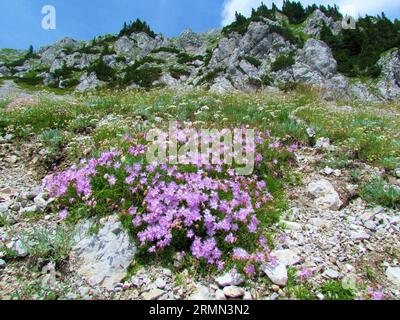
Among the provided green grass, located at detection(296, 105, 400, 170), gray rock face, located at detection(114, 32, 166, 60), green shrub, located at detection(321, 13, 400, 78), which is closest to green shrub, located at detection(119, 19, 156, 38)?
gray rock face, located at detection(114, 32, 166, 60)

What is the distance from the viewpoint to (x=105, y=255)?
3.78 meters

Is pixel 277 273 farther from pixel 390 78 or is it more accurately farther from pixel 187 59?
pixel 187 59

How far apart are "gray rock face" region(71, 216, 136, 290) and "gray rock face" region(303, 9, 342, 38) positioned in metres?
54.3

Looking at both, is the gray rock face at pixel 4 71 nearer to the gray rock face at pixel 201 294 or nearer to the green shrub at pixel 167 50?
the green shrub at pixel 167 50

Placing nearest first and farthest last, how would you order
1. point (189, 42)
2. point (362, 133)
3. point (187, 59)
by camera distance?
point (362, 133)
point (187, 59)
point (189, 42)

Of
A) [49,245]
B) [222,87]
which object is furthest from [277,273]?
[222,87]

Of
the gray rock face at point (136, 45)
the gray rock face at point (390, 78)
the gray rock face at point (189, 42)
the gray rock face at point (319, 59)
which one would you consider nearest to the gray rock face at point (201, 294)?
the gray rock face at point (319, 59)

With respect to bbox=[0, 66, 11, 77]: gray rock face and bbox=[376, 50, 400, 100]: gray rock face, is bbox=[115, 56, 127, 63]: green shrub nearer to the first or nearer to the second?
bbox=[0, 66, 11, 77]: gray rock face

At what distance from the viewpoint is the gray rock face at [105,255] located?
355 centimetres

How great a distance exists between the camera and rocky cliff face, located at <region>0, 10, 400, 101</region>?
31.0 m

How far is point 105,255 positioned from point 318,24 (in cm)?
5804

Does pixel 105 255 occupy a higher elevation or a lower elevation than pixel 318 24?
lower

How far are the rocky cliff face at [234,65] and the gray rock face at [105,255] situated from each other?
13597mm

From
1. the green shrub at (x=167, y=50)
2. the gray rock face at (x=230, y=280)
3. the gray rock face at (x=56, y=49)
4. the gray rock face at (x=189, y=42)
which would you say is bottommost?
the gray rock face at (x=230, y=280)
